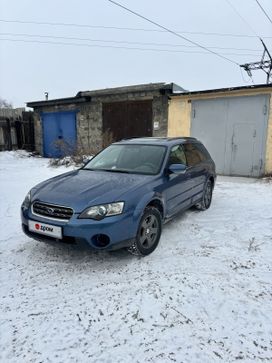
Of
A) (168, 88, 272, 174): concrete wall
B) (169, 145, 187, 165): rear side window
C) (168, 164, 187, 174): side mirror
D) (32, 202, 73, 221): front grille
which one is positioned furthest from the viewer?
(168, 88, 272, 174): concrete wall

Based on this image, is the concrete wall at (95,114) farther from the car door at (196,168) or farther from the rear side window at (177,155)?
the rear side window at (177,155)

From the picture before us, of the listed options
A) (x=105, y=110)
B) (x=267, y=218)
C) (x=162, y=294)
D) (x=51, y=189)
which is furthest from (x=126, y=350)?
(x=105, y=110)

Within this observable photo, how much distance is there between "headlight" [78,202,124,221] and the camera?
3156 millimetres

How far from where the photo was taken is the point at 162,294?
9.52 ft

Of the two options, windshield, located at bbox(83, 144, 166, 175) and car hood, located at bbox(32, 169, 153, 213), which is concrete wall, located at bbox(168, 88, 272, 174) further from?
car hood, located at bbox(32, 169, 153, 213)

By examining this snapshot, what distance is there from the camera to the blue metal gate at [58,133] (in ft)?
48.5

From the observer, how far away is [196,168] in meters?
5.14

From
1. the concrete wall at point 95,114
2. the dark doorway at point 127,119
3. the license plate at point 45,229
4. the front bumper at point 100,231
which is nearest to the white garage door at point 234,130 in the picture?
the concrete wall at point 95,114

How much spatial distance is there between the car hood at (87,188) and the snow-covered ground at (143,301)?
561 mm

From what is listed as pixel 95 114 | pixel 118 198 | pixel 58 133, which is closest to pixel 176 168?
pixel 118 198

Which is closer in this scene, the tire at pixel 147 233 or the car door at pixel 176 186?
the tire at pixel 147 233

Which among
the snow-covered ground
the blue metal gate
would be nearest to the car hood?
the snow-covered ground

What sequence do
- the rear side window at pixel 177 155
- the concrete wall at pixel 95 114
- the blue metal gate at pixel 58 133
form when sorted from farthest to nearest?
the blue metal gate at pixel 58 133, the concrete wall at pixel 95 114, the rear side window at pixel 177 155

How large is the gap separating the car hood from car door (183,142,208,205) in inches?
51.4
